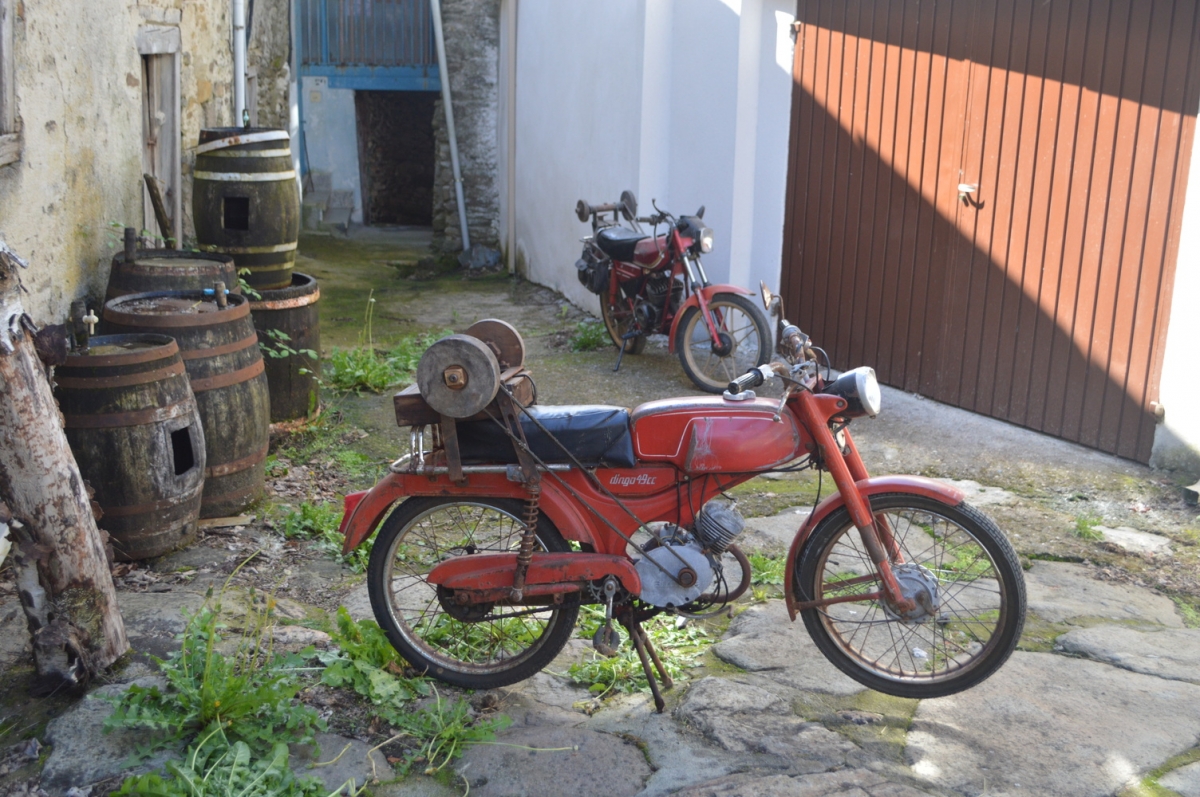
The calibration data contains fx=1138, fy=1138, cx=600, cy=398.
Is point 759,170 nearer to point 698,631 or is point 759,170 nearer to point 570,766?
point 698,631

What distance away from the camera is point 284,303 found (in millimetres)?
5500

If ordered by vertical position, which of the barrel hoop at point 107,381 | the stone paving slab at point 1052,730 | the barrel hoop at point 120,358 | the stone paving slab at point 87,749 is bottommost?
the stone paving slab at point 87,749

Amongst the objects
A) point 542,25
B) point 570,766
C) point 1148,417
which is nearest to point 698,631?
point 570,766

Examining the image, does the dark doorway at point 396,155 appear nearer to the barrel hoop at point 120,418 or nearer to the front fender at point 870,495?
the barrel hoop at point 120,418

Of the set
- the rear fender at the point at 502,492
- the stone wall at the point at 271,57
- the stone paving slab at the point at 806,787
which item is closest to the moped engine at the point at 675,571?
the rear fender at the point at 502,492

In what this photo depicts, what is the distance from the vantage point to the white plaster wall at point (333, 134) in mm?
13438

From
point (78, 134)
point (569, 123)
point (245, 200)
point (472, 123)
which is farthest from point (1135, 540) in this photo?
point (472, 123)

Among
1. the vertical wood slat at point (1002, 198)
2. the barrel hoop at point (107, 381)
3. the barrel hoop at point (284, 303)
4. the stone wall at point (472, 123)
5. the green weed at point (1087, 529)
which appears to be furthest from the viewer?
the stone wall at point (472, 123)

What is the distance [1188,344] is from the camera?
486 cm

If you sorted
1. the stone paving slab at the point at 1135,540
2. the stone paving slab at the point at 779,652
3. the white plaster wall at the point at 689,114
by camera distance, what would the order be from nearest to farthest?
the stone paving slab at the point at 779,652 → the stone paving slab at the point at 1135,540 → the white plaster wall at the point at 689,114

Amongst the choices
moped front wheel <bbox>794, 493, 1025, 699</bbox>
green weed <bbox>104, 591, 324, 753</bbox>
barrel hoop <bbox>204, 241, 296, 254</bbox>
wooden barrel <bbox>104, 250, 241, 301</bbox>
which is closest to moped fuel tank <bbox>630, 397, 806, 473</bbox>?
moped front wheel <bbox>794, 493, 1025, 699</bbox>

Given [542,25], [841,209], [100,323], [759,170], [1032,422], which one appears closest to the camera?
[100,323]

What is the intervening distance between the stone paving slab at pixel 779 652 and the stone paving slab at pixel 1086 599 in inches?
33.4

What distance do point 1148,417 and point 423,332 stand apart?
4.76m
